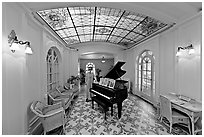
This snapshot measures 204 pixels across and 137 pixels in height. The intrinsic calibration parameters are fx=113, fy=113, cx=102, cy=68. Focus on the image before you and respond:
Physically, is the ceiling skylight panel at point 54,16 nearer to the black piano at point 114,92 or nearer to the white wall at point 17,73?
the white wall at point 17,73

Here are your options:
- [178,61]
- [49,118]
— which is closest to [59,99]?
[49,118]

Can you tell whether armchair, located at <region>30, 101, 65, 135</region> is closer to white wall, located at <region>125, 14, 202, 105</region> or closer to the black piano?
the black piano

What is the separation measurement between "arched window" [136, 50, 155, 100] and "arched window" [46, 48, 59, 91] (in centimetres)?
436

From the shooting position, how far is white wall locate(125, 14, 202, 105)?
271cm

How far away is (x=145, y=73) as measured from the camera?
19.2 feet

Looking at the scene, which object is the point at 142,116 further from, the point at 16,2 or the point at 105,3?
the point at 16,2

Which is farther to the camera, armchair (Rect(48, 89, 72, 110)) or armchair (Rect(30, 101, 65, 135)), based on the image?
armchair (Rect(48, 89, 72, 110))

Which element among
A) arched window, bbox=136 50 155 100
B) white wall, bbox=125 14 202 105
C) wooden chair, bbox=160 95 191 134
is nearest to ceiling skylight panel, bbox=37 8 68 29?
white wall, bbox=125 14 202 105

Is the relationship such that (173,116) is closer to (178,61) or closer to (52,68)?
(178,61)

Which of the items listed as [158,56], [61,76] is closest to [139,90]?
[158,56]

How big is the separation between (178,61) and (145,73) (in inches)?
101

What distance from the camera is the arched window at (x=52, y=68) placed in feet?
14.3

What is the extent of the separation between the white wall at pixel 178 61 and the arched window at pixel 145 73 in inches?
22.2

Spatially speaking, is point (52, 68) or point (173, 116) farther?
point (52, 68)
